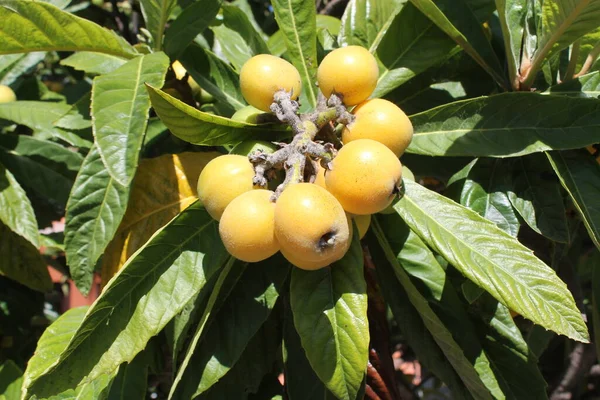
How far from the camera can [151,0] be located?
5.26ft

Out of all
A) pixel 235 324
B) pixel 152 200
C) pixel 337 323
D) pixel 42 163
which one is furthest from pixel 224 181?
pixel 42 163

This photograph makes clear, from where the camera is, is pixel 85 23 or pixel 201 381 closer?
pixel 201 381

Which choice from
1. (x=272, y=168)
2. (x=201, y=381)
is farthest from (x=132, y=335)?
(x=272, y=168)

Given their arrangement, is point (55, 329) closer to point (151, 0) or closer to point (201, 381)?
point (201, 381)

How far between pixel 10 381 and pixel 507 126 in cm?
186

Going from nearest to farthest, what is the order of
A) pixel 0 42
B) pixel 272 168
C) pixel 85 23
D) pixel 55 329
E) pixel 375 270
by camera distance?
1. pixel 272 168
2. pixel 0 42
3. pixel 85 23
4. pixel 375 270
5. pixel 55 329

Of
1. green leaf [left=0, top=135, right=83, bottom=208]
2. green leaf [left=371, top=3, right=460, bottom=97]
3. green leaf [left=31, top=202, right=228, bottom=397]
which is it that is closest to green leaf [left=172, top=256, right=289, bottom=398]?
green leaf [left=31, top=202, right=228, bottom=397]

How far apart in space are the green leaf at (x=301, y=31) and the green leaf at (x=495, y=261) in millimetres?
422

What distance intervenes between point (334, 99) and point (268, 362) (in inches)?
30.2

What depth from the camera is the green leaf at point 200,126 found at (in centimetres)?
111

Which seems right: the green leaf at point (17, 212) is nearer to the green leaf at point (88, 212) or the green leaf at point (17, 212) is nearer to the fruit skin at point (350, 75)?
the green leaf at point (88, 212)

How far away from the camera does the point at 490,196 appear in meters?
1.48

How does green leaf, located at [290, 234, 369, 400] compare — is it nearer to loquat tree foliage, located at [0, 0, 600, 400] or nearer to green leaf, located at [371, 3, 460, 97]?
loquat tree foliage, located at [0, 0, 600, 400]

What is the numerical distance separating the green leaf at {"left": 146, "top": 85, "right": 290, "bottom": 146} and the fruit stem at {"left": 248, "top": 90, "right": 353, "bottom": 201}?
79mm
